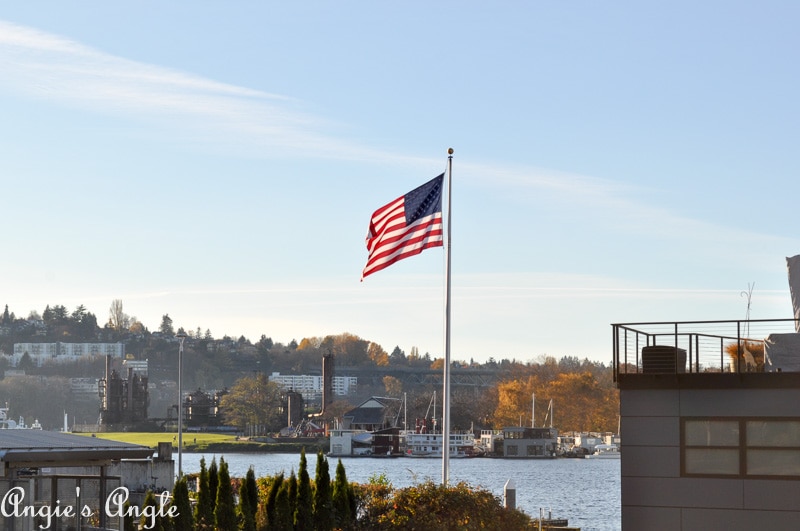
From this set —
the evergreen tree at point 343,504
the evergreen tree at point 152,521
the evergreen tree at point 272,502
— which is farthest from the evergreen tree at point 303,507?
the evergreen tree at point 152,521

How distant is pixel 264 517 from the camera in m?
29.6

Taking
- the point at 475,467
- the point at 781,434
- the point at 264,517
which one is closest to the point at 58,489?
the point at 264,517

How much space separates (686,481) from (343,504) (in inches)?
334

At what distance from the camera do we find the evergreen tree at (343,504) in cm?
2970

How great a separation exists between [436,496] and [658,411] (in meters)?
6.00

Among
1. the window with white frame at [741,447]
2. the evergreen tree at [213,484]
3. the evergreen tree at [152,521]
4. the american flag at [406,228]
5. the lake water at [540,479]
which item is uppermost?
the american flag at [406,228]

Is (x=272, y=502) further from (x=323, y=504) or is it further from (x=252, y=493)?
(x=323, y=504)

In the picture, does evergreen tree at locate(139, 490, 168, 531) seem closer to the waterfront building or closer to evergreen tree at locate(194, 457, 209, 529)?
evergreen tree at locate(194, 457, 209, 529)

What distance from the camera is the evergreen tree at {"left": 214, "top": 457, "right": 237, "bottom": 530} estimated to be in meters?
27.9

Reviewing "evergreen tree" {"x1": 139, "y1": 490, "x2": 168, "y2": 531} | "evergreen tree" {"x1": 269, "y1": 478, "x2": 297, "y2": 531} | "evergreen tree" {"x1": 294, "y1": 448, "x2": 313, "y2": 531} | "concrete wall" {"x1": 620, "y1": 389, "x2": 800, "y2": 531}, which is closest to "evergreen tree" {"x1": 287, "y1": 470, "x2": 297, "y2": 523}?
"evergreen tree" {"x1": 294, "y1": 448, "x2": 313, "y2": 531}

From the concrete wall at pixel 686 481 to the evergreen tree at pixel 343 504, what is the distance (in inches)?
269

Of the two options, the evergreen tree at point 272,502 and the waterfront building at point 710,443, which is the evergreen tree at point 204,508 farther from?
the waterfront building at point 710,443

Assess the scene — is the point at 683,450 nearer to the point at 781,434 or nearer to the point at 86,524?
the point at 781,434

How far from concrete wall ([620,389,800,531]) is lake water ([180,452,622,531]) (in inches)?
461
